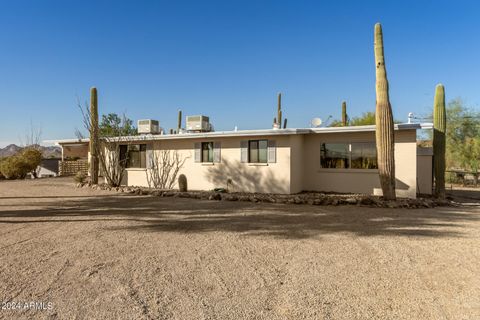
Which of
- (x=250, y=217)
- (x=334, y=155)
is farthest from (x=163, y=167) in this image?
(x=250, y=217)

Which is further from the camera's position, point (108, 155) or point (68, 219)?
point (108, 155)

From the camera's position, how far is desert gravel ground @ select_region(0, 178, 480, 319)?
314 centimetres

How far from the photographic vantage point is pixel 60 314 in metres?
2.96

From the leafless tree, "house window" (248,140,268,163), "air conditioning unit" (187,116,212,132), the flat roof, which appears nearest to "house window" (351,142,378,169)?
the flat roof

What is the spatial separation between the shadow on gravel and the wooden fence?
48.3 ft

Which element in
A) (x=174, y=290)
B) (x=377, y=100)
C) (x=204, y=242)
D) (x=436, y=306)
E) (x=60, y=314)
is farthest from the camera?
(x=377, y=100)

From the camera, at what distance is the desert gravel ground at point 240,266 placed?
314cm

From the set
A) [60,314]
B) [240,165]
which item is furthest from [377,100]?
[60,314]

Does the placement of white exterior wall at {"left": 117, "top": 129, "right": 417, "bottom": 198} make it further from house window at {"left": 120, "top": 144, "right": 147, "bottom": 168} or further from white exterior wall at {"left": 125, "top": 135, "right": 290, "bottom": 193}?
house window at {"left": 120, "top": 144, "right": 147, "bottom": 168}

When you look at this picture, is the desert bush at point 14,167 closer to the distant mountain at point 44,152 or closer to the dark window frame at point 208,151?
the distant mountain at point 44,152

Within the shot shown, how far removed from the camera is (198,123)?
15.0m

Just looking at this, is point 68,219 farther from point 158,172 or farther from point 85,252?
point 158,172

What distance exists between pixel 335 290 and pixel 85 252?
368cm

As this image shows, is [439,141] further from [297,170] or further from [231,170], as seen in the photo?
[231,170]
